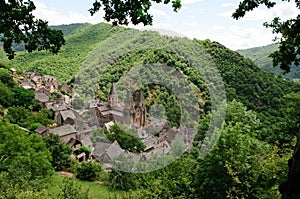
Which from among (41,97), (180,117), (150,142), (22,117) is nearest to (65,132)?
(22,117)

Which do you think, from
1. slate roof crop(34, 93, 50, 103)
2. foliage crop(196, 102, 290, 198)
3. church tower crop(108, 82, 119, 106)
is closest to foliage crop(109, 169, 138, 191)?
foliage crop(196, 102, 290, 198)

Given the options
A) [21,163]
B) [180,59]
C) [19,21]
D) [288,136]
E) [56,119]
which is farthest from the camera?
[180,59]

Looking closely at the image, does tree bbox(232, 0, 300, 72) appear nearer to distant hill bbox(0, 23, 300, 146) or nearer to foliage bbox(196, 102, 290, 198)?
foliage bbox(196, 102, 290, 198)

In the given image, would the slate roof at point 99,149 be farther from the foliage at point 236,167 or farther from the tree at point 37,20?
the tree at point 37,20

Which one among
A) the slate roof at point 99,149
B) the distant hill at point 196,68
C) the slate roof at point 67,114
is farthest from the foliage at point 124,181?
the distant hill at point 196,68

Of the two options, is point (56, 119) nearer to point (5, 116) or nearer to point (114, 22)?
point (5, 116)

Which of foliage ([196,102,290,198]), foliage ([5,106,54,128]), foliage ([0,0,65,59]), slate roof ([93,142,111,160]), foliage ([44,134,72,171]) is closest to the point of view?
foliage ([0,0,65,59])

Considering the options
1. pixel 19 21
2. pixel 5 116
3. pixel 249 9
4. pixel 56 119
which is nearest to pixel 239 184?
pixel 249 9
